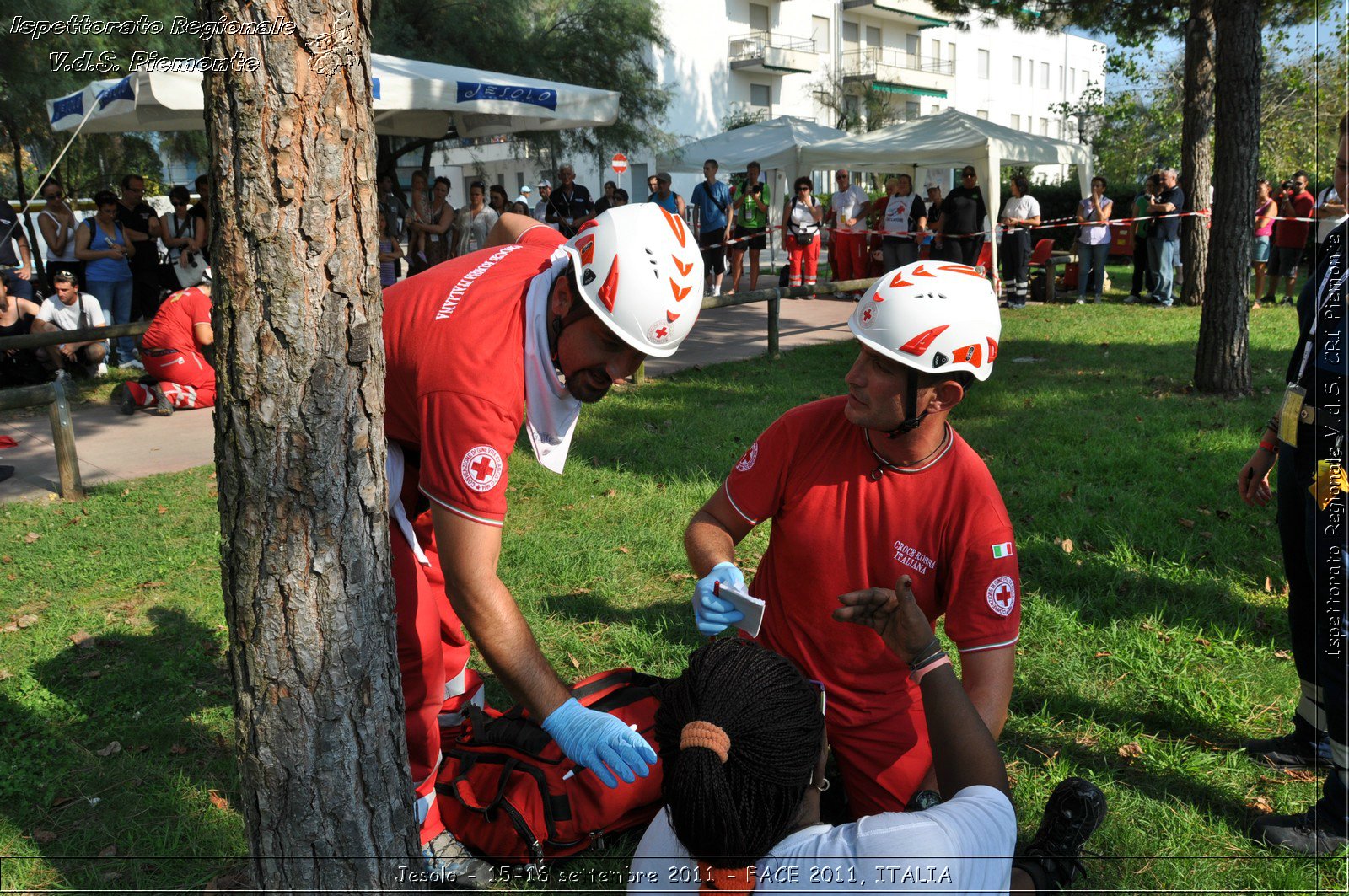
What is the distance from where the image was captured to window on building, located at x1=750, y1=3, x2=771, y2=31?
47.9m

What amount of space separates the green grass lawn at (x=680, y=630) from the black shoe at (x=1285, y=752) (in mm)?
64

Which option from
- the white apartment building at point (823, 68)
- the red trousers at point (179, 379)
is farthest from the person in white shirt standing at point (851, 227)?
the white apartment building at point (823, 68)

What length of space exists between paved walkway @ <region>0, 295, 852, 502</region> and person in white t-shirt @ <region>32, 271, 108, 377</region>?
120 cm

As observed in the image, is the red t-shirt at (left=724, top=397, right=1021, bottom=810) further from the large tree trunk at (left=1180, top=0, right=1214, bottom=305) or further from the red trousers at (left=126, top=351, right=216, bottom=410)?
the large tree trunk at (left=1180, top=0, right=1214, bottom=305)

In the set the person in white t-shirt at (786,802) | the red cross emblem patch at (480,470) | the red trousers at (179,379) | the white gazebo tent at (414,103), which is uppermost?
the white gazebo tent at (414,103)

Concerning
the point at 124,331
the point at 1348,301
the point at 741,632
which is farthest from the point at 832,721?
the point at 124,331

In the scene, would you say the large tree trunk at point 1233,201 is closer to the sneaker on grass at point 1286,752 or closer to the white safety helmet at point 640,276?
the sneaker on grass at point 1286,752

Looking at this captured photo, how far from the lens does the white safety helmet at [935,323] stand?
2707 millimetres

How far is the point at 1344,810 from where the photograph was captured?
2889 millimetres

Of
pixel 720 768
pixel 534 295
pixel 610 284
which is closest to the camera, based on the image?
pixel 720 768

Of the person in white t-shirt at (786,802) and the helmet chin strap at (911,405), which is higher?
the helmet chin strap at (911,405)

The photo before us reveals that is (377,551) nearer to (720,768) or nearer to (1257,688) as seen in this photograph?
(720,768)

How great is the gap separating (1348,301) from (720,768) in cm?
237

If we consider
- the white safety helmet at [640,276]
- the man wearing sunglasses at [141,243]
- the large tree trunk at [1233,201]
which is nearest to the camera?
the white safety helmet at [640,276]
